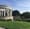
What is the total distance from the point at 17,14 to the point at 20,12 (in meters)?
0.14

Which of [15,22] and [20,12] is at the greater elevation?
[20,12]

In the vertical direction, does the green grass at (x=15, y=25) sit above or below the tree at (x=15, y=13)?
below

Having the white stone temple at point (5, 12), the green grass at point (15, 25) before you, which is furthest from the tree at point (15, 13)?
the green grass at point (15, 25)

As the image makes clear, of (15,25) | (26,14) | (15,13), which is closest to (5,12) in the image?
(15,13)

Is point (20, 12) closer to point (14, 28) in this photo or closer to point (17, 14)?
point (17, 14)

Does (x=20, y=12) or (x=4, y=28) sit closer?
(x=20, y=12)

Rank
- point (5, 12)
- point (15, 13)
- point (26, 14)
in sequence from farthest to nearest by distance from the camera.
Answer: point (5, 12) < point (15, 13) < point (26, 14)

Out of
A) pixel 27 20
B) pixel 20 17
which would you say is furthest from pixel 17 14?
pixel 27 20

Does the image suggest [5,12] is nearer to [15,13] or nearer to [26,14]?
[15,13]

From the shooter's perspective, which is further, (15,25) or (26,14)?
(15,25)

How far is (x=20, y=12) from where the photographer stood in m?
1.98

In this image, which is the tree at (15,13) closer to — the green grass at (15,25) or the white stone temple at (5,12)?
the white stone temple at (5,12)

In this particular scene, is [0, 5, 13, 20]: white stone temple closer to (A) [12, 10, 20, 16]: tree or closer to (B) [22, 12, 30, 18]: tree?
(A) [12, 10, 20, 16]: tree

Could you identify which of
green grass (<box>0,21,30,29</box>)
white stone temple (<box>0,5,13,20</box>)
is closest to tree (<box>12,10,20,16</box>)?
white stone temple (<box>0,5,13,20</box>)
